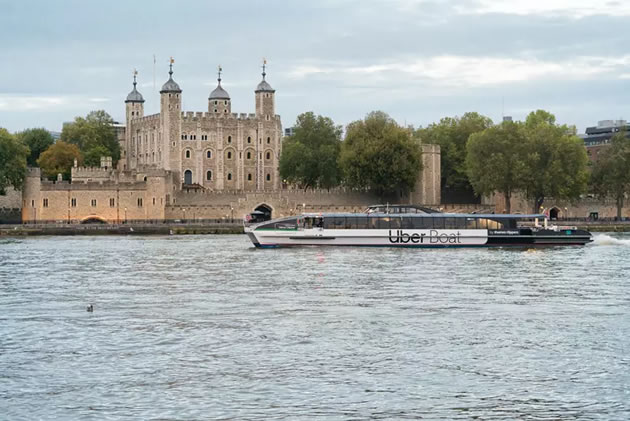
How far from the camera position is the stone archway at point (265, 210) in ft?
319

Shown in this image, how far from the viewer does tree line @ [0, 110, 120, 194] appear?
113m

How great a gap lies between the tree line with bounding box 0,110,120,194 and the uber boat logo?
1720 inches

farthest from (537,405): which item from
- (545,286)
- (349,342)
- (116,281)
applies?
(116,281)

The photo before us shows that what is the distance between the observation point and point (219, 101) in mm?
122188

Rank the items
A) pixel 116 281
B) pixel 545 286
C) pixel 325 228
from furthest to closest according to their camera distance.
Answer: pixel 325 228, pixel 116 281, pixel 545 286

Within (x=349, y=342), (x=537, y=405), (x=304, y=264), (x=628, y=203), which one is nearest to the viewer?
(x=537, y=405)

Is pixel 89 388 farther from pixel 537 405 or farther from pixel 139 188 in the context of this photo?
pixel 139 188

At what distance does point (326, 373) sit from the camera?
21.2m

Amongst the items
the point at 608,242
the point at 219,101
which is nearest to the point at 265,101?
the point at 219,101

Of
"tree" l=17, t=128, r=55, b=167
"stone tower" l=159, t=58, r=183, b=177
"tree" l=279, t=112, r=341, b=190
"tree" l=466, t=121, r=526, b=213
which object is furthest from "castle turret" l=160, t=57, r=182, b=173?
"tree" l=466, t=121, r=526, b=213

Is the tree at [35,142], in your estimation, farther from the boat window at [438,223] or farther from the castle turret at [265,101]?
the boat window at [438,223]

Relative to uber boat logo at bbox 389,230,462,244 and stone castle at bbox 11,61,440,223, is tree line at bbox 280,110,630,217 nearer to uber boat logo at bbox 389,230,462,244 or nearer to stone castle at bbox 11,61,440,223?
stone castle at bbox 11,61,440,223

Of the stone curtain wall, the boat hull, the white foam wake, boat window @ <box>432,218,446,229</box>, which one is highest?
the stone curtain wall

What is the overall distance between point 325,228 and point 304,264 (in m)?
13.4
